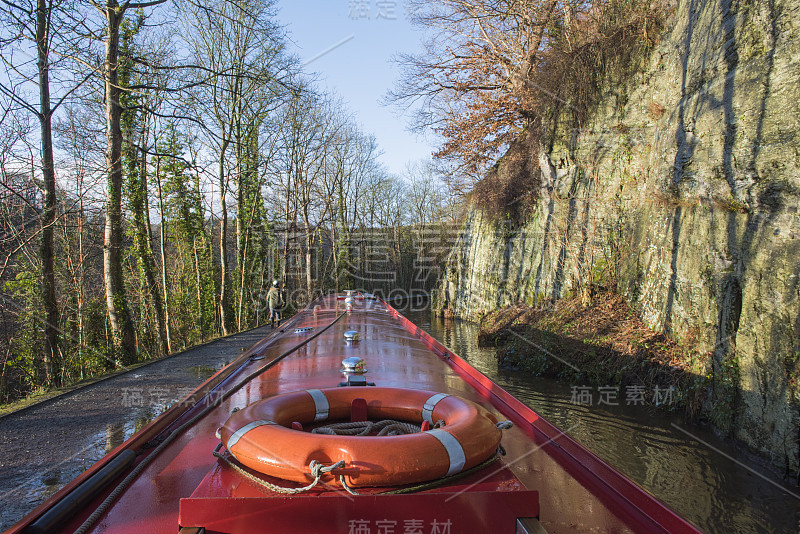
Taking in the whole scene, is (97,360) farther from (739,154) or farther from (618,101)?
(618,101)

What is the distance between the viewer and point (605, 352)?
25.5 feet

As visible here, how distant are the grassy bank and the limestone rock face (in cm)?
24

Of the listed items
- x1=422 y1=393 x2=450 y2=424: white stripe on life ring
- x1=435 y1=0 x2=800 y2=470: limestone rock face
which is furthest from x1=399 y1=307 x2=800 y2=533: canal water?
x1=422 y1=393 x2=450 y2=424: white stripe on life ring

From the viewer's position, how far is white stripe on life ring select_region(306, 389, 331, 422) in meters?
2.65

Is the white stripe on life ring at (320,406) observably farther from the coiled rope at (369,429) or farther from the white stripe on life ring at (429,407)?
the white stripe on life ring at (429,407)

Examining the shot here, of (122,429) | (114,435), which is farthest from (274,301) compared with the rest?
(114,435)

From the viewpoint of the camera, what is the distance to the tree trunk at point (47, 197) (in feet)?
19.9

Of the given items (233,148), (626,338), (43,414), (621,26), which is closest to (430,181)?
(233,148)

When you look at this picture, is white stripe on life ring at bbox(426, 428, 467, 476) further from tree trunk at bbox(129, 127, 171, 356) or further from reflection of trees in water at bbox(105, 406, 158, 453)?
tree trunk at bbox(129, 127, 171, 356)

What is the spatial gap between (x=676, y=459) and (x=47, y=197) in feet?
26.9

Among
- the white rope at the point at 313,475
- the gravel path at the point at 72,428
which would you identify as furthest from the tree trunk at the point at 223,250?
the white rope at the point at 313,475

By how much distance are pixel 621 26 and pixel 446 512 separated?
11517 millimetres

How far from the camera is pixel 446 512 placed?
70.1 inches

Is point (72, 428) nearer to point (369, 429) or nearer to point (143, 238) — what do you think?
point (369, 429)
